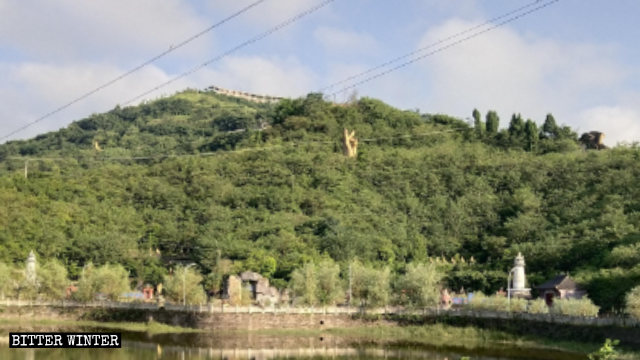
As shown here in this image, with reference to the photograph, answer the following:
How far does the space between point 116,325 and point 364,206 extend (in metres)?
43.8

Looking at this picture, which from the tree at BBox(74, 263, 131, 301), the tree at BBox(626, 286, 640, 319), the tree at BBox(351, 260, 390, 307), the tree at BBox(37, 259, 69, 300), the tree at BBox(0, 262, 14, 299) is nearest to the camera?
the tree at BBox(626, 286, 640, 319)

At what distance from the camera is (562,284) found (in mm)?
64375

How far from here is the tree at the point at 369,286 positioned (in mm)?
65188

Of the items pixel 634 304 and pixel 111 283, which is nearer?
pixel 634 304

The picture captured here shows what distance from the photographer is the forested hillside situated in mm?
80625

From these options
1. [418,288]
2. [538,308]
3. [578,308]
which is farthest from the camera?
[418,288]

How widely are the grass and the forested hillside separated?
56.9ft

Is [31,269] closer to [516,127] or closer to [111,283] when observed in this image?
[111,283]

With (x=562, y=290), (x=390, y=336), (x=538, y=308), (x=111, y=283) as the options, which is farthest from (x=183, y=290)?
(x=562, y=290)

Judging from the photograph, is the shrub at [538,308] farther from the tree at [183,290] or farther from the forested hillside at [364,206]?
the tree at [183,290]

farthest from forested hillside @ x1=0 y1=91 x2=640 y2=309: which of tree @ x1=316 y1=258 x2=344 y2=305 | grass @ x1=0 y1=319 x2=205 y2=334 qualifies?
grass @ x1=0 y1=319 x2=205 y2=334

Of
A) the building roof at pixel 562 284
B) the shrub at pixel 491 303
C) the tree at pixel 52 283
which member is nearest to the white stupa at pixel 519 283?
the building roof at pixel 562 284

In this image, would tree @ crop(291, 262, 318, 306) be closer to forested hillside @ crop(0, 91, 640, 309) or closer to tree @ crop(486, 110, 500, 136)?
forested hillside @ crop(0, 91, 640, 309)

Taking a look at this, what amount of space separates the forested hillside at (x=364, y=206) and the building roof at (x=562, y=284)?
1.04 meters
